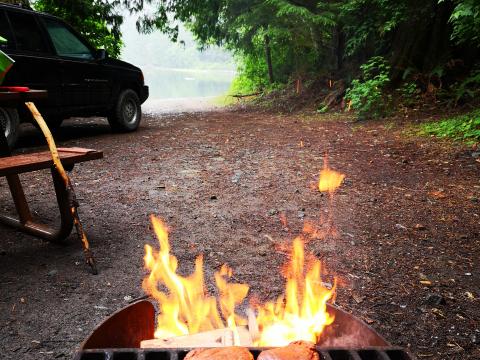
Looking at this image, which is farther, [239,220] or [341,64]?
[341,64]

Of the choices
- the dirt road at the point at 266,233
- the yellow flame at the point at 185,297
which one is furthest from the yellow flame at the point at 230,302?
the dirt road at the point at 266,233

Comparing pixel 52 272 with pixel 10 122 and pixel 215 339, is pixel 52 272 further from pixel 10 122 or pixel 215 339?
pixel 10 122

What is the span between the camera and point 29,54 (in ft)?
19.8

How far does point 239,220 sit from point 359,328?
240 centimetres

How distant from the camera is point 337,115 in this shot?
1020 cm

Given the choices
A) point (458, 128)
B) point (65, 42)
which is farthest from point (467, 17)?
point (65, 42)

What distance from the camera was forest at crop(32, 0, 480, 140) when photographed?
8.66 m

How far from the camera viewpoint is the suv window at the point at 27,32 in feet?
19.5

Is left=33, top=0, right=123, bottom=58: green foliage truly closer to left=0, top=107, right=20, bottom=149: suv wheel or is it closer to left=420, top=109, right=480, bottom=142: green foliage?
left=0, top=107, right=20, bottom=149: suv wheel

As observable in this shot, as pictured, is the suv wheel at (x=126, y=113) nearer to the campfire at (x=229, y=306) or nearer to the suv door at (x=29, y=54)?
the suv door at (x=29, y=54)

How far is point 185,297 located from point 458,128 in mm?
6358

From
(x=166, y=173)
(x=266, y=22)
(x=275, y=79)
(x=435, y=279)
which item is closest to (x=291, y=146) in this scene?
(x=166, y=173)

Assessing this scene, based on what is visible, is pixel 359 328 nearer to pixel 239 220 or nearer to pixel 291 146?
pixel 239 220

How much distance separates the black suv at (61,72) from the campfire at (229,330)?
4.75m
